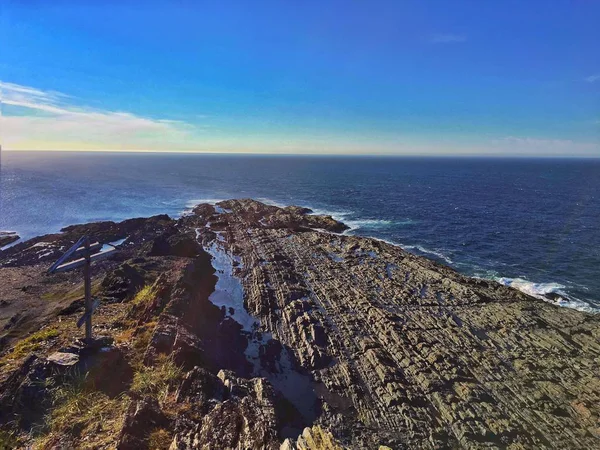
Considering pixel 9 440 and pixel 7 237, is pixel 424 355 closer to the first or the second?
pixel 9 440

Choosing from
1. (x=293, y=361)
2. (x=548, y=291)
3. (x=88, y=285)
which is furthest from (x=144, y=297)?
(x=548, y=291)

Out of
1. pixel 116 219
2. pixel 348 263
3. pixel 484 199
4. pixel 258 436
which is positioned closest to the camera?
pixel 258 436

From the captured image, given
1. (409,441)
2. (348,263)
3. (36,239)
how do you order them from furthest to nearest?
1. (36,239)
2. (348,263)
3. (409,441)

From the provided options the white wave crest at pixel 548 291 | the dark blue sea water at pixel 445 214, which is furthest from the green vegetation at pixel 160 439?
the dark blue sea water at pixel 445 214

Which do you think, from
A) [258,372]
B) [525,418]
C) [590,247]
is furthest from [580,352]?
[590,247]

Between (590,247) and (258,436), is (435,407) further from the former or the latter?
(590,247)

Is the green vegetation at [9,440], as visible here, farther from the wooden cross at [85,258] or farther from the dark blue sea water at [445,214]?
the dark blue sea water at [445,214]

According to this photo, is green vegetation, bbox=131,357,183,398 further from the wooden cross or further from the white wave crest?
the white wave crest
